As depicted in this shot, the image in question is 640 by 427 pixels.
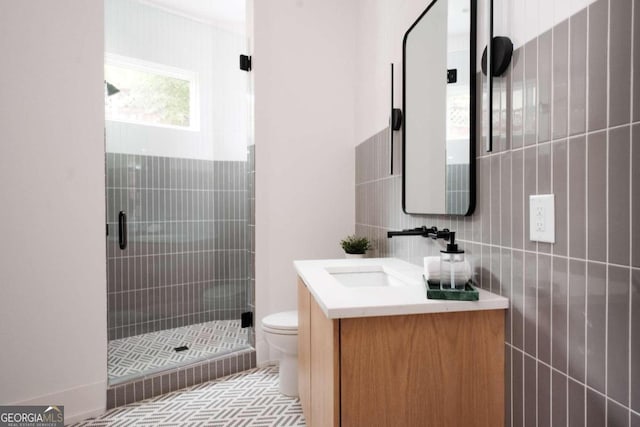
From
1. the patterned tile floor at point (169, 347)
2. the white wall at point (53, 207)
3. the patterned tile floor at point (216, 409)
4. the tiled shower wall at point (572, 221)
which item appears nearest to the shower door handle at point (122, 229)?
the white wall at point (53, 207)

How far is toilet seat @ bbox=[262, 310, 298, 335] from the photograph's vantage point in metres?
2.17

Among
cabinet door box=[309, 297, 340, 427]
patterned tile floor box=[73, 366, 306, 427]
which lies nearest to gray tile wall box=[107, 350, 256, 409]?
patterned tile floor box=[73, 366, 306, 427]

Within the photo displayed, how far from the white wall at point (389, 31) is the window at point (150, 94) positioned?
1.23 metres

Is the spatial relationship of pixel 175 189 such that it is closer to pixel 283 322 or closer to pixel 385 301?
pixel 283 322

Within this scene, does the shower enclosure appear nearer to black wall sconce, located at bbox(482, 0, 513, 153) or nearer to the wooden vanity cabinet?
the wooden vanity cabinet

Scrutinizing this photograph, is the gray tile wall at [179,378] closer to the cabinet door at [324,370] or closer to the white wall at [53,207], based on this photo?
the white wall at [53,207]

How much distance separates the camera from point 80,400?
2004mm

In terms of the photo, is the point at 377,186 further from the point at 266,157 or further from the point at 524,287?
the point at 524,287

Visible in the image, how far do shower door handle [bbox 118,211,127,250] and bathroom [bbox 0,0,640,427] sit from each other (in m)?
0.22

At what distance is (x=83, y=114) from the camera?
2.01 meters

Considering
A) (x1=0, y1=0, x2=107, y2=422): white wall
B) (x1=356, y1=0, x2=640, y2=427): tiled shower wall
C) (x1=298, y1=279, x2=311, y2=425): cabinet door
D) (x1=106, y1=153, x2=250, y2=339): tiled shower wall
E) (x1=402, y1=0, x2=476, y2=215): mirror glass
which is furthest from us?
(x1=106, y1=153, x2=250, y2=339): tiled shower wall

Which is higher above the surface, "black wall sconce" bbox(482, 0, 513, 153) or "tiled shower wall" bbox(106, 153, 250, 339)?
"black wall sconce" bbox(482, 0, 513, 153)

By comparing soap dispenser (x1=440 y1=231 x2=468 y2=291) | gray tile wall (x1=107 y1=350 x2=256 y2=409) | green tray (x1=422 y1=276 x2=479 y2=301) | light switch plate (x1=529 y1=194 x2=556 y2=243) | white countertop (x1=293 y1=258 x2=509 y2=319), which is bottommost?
gray tile wall (x1=107 y1=350 x2=256 y2=409)

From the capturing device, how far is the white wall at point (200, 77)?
8.18 feet
